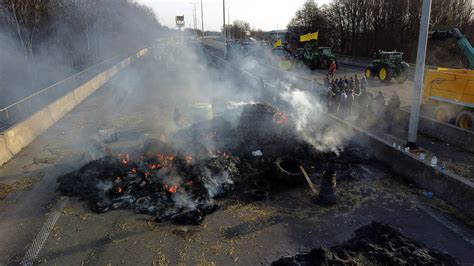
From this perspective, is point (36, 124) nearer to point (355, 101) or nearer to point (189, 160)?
point (189, 160)

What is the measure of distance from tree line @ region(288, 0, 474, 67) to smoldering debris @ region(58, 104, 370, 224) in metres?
20.1

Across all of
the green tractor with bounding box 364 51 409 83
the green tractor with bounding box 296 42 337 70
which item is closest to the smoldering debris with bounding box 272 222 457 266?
the green tractor with bounding box 364 51 409 83

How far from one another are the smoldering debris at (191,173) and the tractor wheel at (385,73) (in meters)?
15.0

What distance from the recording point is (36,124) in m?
12.1

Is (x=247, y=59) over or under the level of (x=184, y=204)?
over

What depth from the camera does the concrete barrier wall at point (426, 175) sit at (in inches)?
243

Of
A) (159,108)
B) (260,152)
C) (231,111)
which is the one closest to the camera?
(260,152)

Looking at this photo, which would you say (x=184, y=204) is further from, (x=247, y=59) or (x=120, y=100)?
(x=247, y=59)

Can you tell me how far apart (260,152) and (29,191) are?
580 centimetres

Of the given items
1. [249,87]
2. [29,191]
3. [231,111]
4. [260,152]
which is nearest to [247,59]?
[249,87]

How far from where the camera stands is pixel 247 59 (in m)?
34.8

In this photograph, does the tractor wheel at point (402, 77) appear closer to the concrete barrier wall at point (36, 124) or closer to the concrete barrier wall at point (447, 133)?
the concrete barrier wall at point (447, 133)

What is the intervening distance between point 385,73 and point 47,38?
30.0m

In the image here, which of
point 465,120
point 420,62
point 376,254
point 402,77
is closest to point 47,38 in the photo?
point 402,77
